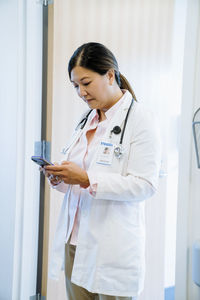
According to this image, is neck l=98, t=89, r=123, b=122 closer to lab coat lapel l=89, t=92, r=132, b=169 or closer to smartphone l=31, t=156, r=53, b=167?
lab coat lapel l=89, t=92, r=132, b=169

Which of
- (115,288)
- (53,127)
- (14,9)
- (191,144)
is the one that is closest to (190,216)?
(191,144)

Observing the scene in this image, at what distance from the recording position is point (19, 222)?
5.65 ft

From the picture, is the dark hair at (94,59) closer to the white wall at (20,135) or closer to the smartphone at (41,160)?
the smartphone at (41,160)

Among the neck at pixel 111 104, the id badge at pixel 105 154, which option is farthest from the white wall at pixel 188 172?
the id badge at pixel 105 154

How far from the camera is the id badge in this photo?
1067 millimetres

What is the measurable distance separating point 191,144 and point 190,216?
370 millimetres

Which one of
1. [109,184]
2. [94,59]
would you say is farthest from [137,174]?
[94,59]

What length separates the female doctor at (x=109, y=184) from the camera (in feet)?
3.41

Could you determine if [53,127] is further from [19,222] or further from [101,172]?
[101,172]

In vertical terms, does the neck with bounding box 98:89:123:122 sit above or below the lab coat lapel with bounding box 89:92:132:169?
above

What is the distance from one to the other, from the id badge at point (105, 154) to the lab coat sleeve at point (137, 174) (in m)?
0.04

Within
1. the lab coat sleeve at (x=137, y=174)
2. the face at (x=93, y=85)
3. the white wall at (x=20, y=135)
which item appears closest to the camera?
the lab coat sleeve at (x=137, y=174)

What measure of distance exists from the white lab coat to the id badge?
15 millimetres

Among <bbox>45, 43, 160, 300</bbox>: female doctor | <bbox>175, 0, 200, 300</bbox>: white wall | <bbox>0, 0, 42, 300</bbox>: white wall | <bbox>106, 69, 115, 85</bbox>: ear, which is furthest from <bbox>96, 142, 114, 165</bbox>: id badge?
<bbox>0, 0, 42, 300</bbox>: white wall
